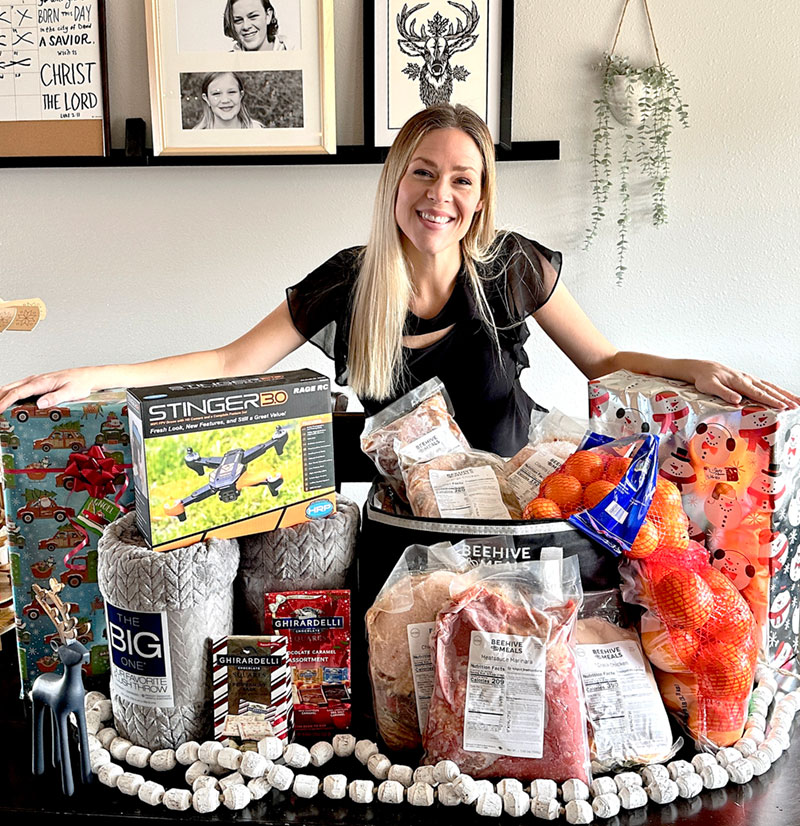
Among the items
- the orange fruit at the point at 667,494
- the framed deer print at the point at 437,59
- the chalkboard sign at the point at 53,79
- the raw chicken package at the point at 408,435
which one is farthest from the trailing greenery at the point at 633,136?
the orange fruit at the point at 667,494

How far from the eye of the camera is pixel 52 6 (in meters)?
2.44

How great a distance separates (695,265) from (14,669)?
2.12 metres

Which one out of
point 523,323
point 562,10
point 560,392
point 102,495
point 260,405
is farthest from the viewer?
point 560,392

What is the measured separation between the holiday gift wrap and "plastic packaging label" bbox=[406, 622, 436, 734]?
384 millimetres

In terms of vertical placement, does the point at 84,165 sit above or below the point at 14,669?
above

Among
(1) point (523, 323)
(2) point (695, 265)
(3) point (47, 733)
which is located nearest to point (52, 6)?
(1) point (523, 323)

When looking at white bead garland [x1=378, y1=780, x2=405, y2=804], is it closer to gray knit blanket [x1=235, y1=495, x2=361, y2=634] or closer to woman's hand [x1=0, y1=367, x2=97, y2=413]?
gray knit blanket [x1=235, y1=495, x2=361, y2=634]

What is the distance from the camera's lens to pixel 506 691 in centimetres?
74

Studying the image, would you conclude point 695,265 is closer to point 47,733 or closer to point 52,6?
point 52,6

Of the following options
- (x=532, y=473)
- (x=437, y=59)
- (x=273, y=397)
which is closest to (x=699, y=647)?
(x=532, y=473)

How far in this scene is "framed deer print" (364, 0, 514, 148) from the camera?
2350 millimetres

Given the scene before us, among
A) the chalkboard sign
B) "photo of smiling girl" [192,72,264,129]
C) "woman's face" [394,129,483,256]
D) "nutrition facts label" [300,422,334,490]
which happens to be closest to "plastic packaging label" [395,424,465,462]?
"nutrition facts label" [300,422,334,490]

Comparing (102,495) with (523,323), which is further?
(523,323)

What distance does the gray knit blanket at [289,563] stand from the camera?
0.85 metres
